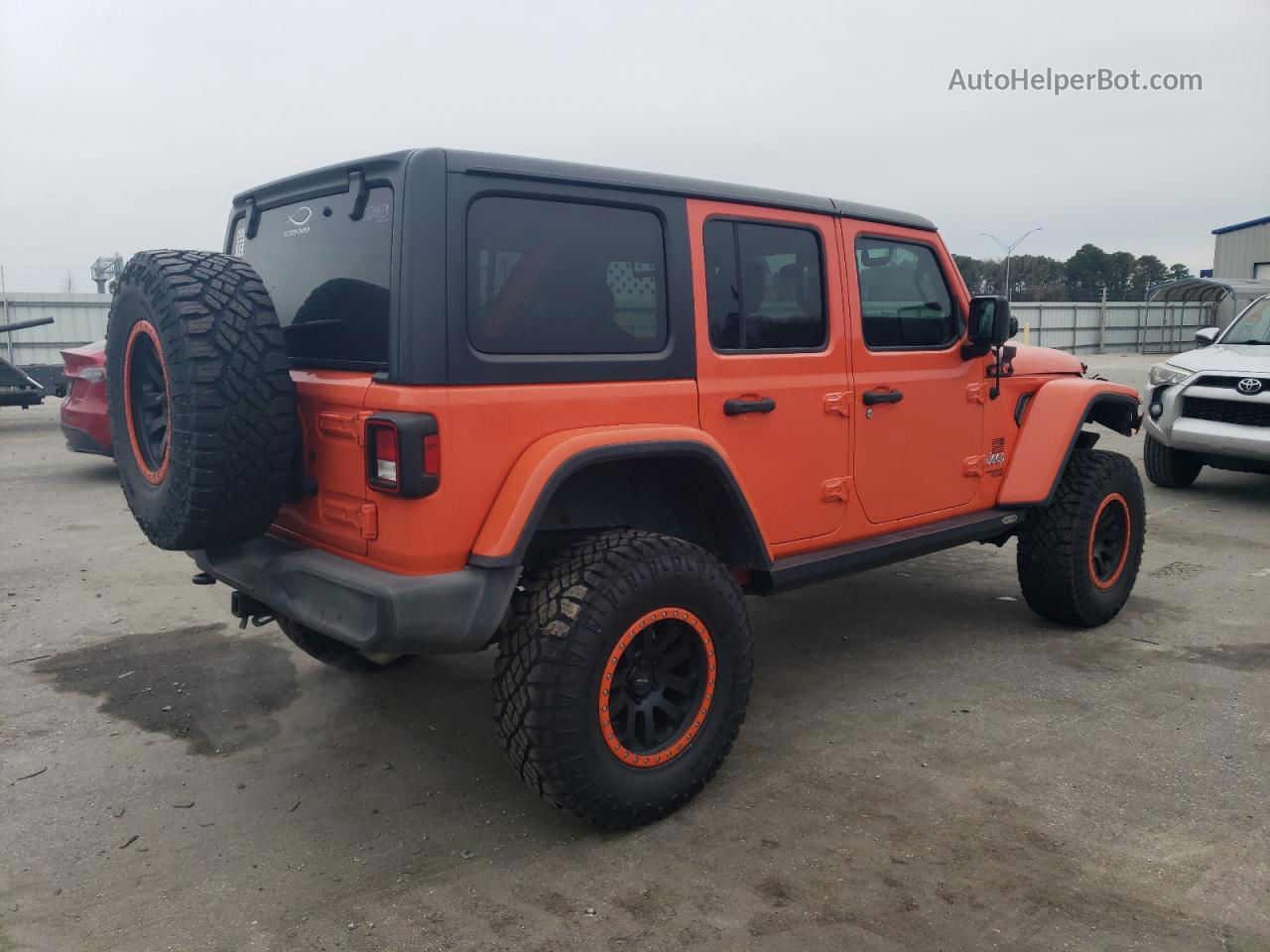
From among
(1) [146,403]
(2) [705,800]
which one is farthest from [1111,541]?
(1) [146,403]

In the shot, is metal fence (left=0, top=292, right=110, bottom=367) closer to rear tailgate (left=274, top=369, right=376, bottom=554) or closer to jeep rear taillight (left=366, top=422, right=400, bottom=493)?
rear tailgate (left=274, top=369, right=376, bottom=554)

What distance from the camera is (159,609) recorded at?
5336 mm

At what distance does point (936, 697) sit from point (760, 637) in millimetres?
1016

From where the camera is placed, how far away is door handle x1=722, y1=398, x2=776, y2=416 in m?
3.40

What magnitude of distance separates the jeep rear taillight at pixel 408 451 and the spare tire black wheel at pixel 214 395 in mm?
348

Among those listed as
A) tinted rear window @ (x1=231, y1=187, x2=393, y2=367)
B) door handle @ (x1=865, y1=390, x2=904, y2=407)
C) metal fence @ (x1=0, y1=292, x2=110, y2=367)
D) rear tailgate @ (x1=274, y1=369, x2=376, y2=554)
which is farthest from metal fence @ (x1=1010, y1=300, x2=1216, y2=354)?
rear tailgate @ (x1=274, y1=369, x2=376, y2=554)

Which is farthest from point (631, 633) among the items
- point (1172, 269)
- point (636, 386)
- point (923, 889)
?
point (1172, 269)

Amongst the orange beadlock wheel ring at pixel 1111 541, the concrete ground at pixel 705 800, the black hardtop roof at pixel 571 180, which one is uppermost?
the black hardtop roof at pixel 571 180

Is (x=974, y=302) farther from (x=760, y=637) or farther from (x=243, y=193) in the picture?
(x=243, y=193)

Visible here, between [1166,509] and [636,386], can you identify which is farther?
[1166,509]

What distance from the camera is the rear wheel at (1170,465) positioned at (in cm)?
866

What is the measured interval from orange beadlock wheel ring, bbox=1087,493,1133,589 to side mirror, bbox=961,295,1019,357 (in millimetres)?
1169

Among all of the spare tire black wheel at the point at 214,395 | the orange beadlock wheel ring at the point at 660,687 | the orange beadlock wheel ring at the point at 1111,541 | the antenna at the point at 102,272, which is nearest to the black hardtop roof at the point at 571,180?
the spare tire black wheel at the point at 214,395

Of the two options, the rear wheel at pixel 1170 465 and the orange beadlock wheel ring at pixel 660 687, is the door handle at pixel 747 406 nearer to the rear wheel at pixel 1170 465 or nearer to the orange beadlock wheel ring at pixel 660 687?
the orange beadlock wheel ring at pixel 660 687
